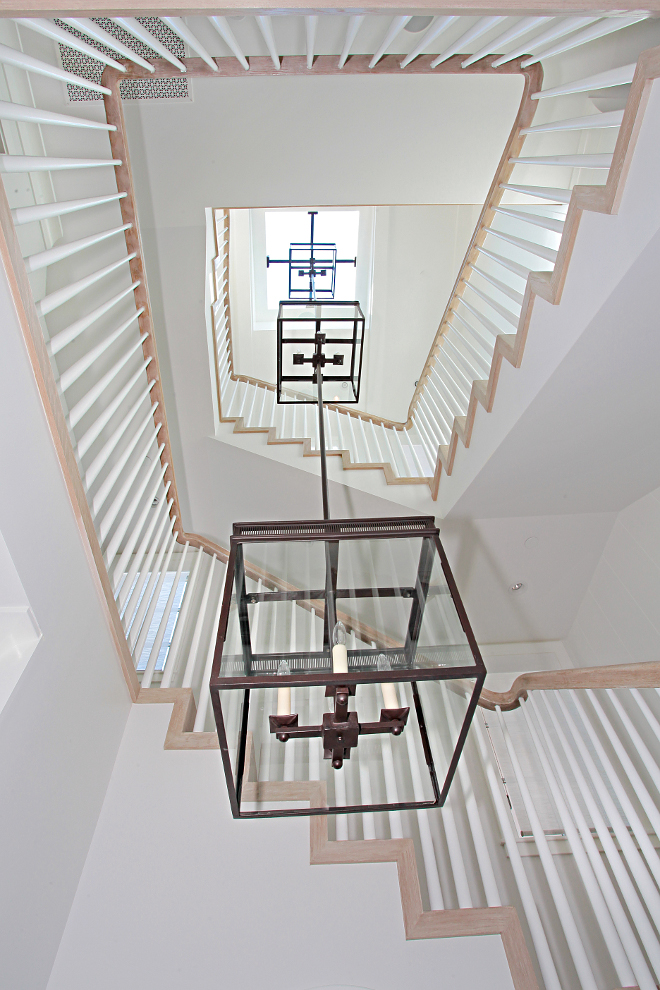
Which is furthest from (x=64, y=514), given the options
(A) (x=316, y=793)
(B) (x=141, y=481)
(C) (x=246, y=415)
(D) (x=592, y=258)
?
(C) (x=246, y=415)

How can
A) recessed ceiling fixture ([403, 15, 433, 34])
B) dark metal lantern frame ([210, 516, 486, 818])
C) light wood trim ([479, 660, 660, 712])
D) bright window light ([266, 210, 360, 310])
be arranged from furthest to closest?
bright window light ([266, 210, 360, 310]) → recessed ceiling fixture ([403, 15, 433, 34]) → light wood trim ([479, 660, 660, 712]) → dark metal lantern frame ([210, 516, 486, 818])

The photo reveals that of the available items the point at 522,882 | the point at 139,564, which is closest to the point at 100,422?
the point at 139,564

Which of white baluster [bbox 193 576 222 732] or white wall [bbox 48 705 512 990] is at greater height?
white baluster [bbox 193 576 222 732]

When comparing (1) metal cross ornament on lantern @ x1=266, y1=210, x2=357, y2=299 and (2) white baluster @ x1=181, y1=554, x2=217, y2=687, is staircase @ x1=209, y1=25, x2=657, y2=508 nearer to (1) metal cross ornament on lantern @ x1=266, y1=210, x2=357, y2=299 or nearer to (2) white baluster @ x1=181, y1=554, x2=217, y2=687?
(2) white baluster @ x1=181, y1=554, x2=217, y2=687

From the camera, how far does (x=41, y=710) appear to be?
157 centimetres

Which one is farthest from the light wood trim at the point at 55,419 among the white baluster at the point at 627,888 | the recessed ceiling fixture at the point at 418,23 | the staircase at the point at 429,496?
the recessed ceiling fixture at the point at 418,23

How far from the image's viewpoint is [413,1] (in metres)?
1.27

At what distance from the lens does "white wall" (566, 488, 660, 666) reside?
354 centimetres

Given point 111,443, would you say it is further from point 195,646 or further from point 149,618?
point 195,646

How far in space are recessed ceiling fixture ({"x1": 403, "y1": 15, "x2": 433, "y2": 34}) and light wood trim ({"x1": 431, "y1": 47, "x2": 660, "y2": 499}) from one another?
1.24 metres

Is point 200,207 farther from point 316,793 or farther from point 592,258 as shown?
point 316,793

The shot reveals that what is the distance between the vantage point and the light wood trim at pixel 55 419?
4.78 feet

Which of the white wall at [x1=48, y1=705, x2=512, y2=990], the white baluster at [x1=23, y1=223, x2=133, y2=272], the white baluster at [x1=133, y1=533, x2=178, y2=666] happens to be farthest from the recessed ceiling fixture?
the white wall at [x1=48, y1=705, x2=512, y2=990]

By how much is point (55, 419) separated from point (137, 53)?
1997 millimetres
